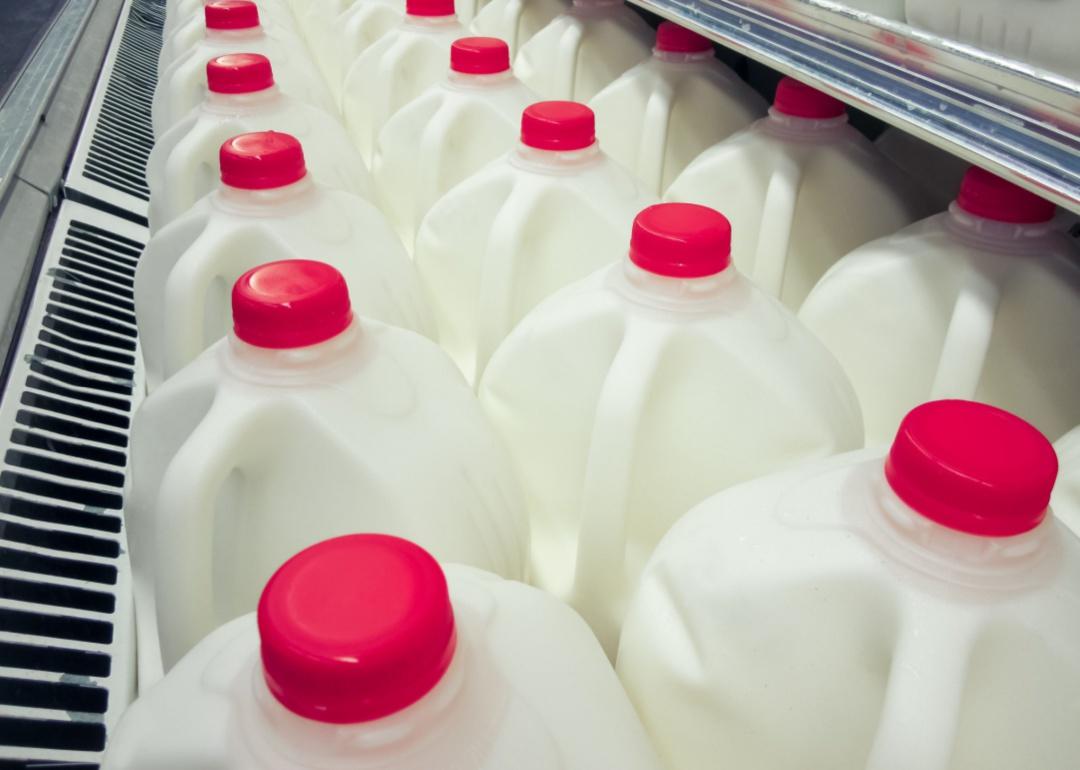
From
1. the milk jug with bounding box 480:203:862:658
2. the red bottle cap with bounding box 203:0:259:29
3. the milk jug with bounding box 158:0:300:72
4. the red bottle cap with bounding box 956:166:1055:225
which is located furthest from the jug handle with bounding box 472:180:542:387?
the milk jug with bounding box 158:0:300:72

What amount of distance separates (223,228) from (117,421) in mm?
352

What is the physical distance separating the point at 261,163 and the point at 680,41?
0.64 m

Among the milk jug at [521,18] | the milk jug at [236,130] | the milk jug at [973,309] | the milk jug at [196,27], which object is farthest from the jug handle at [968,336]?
the milk jug at [196,27]

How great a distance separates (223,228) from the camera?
83 centimetres

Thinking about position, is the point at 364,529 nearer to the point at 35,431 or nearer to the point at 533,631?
the point at 533,631

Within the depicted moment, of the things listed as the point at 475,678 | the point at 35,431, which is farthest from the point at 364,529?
the point at 35,431

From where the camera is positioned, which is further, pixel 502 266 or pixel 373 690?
pixel 502 266

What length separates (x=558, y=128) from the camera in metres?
0.88

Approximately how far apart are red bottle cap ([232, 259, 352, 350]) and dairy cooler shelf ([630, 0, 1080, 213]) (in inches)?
16.6

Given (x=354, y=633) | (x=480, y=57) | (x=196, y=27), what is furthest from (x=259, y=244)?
(x=196, y=27)

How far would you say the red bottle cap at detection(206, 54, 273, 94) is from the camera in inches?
43.0

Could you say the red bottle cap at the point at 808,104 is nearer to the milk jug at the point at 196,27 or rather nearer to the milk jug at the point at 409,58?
the milk jug at the point at 409,58

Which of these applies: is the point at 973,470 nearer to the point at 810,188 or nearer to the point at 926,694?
the point at 926,694

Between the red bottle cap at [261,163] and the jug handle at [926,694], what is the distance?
677 mm
